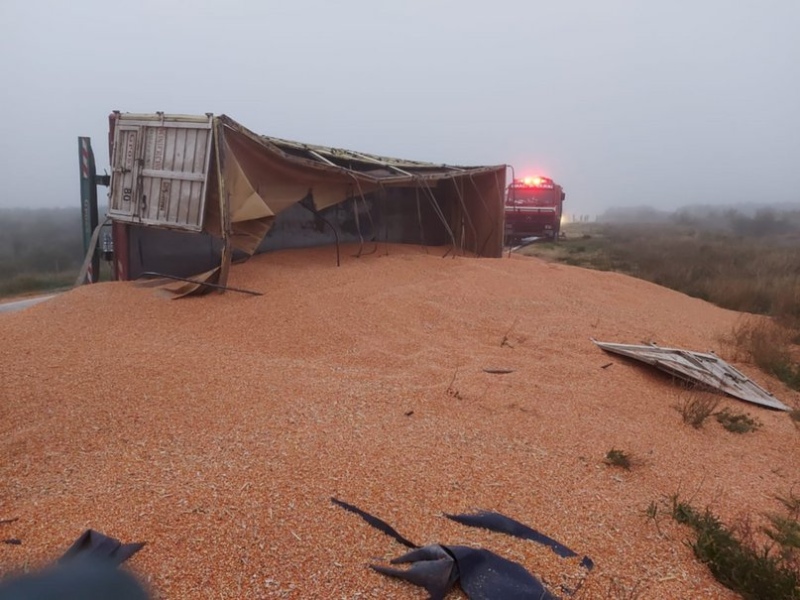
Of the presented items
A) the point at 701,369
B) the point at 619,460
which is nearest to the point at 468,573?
the point at 619,460

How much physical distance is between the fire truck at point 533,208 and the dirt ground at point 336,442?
47.9 ft

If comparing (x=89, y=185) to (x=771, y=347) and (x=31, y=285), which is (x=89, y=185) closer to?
(x=771, y=347)

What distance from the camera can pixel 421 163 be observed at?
12.6 meters

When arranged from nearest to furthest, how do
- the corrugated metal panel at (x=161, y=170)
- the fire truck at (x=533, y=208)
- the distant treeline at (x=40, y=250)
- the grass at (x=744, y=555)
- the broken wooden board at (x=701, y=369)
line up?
1. the grass at (x=744, y=555)
2. the broken wooden board at (x=701, y=369)
3. the corrugated metal panel at (x=161, y=170)
4. the fire truck at (x=533, y=208)
5. the distant treeline at (x=40, y=250)

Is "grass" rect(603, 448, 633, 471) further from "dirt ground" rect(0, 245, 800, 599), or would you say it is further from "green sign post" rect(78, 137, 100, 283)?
"green sign post" rect(78, 137, 100, 283)

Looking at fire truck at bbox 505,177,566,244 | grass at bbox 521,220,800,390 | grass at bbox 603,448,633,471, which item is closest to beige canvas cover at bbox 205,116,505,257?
grass at bbox 521,220,800,390

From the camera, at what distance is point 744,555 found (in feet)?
8.75

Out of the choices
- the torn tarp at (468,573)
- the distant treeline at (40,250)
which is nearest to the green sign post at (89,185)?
the torn tarp at (468,573)

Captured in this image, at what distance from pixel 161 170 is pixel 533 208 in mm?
16033

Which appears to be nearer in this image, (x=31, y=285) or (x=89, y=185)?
(x=89, y=185)

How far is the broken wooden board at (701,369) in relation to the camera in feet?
19.2

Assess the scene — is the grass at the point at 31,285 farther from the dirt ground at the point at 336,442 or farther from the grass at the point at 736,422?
the grass at the point at 736,422

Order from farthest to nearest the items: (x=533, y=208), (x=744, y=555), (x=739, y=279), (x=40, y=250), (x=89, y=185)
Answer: (x=40, y=250) → (x=533, y=208) → (x=739, y=279) → (x=89, y=185) → (x=744, y=555)

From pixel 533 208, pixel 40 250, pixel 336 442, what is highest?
pixel 533 208
